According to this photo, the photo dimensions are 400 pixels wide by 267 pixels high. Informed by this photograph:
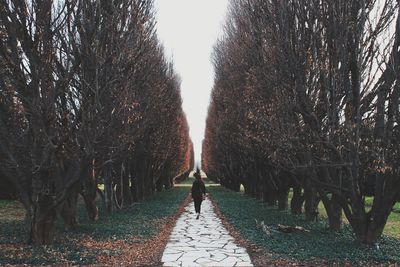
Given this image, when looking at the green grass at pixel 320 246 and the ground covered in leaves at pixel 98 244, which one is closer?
the ground covered in leaves at pixel 98 244

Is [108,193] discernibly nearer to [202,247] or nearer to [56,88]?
[202,247]

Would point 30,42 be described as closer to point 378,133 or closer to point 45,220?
point 45,220

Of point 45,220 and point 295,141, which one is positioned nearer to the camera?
point 45,220

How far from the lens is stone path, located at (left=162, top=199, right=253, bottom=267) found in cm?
903

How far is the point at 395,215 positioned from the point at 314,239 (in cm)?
1258

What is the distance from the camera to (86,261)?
8523mm

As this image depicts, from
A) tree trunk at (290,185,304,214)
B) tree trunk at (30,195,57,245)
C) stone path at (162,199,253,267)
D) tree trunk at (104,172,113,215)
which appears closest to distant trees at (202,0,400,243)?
stone path at (162,199,253,267)

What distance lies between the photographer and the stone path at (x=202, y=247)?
29.6 ft

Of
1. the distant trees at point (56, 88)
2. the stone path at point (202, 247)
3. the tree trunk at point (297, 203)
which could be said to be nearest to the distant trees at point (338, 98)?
the stone path at point (202, 247)

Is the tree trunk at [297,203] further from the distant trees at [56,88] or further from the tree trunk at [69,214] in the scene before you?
the distant trees at [56,88]

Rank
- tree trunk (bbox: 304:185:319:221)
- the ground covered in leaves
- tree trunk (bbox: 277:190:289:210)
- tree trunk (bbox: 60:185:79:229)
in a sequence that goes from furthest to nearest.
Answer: tree trunk (bbox: 277:190:289:210)
tree trunk (bbox: 304:185:319:221)
tree trunk (bbox: 60:185:79:229)
the ground covered in leaves

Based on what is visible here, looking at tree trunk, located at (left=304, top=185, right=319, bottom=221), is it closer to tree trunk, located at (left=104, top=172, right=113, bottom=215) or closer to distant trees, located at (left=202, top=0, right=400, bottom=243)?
distant trees, located at (left=202, top=0, right=400, bottom=243)

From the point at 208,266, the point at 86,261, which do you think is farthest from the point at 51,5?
the point at 208,266

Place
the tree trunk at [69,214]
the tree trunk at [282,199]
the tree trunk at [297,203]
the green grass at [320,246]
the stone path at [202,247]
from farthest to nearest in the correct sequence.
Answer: the tree trunk at [282,199] < the tree trunk at [297,203] < the tree trunk at [69,214] < the stone path at [202,247] < the green grass at [320,246]
